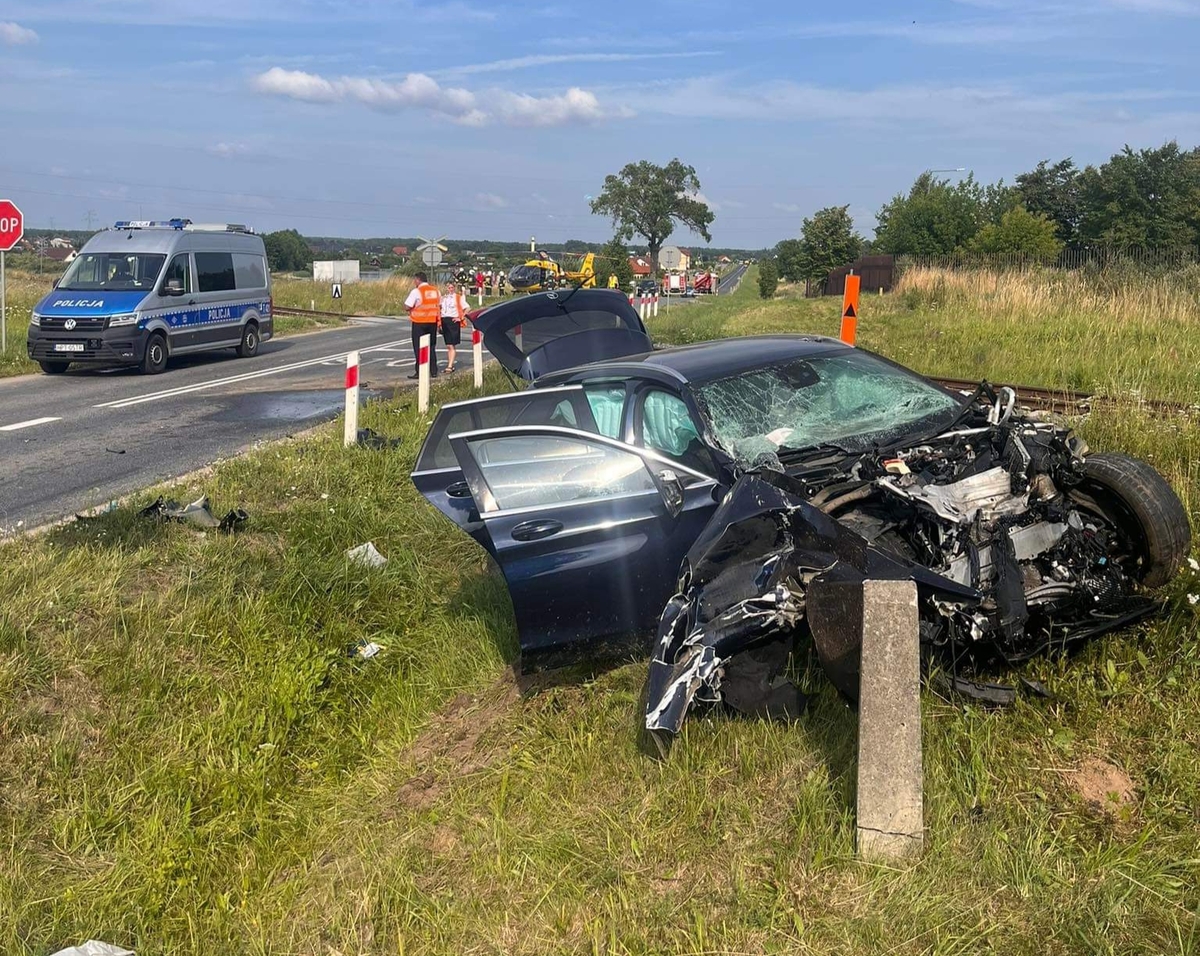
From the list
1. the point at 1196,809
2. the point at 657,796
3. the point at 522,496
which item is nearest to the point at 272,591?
the point at 522,496

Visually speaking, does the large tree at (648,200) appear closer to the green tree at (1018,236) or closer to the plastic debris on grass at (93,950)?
the green tree at (1018,236)

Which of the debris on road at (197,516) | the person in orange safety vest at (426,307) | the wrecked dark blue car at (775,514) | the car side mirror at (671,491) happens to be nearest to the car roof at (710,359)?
the wrecked dark blue car at (775,514)

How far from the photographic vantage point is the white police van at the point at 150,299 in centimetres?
1750

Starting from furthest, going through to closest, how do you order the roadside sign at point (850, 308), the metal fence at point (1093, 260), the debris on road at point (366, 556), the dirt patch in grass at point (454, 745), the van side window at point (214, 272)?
the metal fence at point (1093, 260) → the van side window at point (214, 272) → the roadside sign at point (850, 308) → the debris on road at point (366, 556) → the dirt patch in grass at point (454, 745)

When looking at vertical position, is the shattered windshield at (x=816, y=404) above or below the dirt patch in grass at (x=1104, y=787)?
above

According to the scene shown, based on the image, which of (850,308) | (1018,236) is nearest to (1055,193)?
(1018,236)

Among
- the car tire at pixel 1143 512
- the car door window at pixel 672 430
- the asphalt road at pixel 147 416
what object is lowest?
the asphalt road at pixel 147 416

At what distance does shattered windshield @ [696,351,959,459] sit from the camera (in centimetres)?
509

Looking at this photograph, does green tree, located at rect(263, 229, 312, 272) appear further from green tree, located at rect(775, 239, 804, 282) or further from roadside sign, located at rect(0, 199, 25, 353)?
roadside sign, located at rect(0, 199, 25, 353)

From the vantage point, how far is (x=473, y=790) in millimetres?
4367

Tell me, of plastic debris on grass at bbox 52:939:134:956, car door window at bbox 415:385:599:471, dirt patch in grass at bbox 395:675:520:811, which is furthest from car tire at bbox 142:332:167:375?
plastic debris on grass at bbox 52:939:134:956

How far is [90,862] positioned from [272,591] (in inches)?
86.7

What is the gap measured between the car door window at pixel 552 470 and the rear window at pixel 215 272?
53.6 ft

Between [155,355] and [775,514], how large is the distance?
1672 cm
